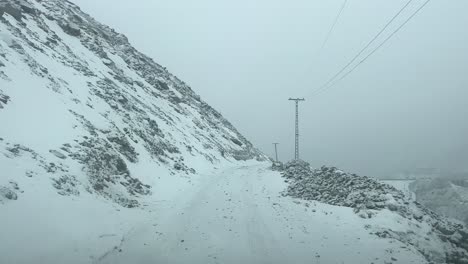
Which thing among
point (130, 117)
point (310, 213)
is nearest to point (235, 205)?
point (310, 213)

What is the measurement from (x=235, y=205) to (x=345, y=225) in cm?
558

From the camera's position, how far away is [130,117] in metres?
29.8

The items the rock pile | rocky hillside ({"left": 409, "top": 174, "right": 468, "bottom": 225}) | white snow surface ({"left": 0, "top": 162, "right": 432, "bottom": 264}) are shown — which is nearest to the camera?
white snow surface ({"left": 0, "top": 162, "right": 432, "bottom": 264})

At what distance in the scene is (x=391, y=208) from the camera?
15125 millimetres

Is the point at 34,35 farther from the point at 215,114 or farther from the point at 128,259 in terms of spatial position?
the point at 215,114

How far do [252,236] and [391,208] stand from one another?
5642 millimetres

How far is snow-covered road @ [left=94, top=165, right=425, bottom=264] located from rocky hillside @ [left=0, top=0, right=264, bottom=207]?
313cm

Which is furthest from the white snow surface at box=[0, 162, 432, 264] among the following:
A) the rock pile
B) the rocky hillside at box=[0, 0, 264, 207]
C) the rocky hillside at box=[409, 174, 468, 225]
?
the rocky hillside at box=[409, 174, 468, 225]

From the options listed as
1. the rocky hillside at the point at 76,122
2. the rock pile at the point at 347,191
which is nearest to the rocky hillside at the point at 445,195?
the rock pile at the point at 347,191

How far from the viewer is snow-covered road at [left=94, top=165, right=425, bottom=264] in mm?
11078

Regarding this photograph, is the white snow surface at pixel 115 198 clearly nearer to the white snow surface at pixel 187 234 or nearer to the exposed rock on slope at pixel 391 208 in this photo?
the white snow surface at pixel 187 234

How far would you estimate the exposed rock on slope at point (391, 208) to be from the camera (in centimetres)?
1237

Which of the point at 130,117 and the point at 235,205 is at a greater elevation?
the point at 130,117

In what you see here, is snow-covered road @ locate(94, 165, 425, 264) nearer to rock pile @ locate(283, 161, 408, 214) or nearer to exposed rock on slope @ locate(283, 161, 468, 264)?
exposed rock on slope @ locate(283, 161, 468, 264)
